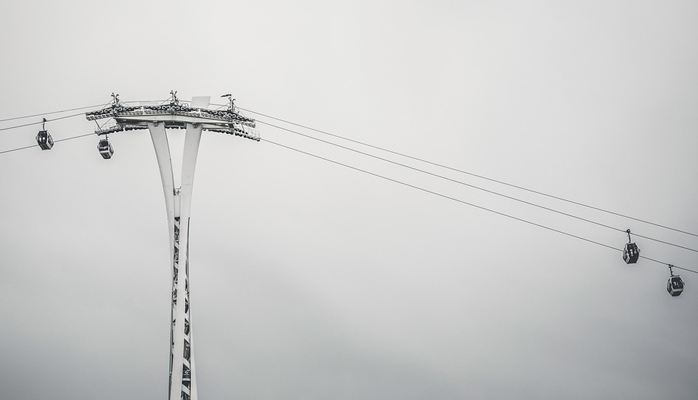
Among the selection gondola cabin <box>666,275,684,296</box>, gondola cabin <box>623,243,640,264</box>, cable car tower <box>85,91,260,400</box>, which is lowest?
gondola cabin <box>666,275,684,296</box>

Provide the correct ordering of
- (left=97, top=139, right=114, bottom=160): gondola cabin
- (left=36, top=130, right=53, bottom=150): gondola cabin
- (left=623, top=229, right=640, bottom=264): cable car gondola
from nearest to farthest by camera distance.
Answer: (left=36, top=130, right=53, bottom=150): gondola cabin, (left=97, top=139, right=114, bottom=160): gondola cabin, (left=623, top=229, right=640, bottom=264): cable car gondola

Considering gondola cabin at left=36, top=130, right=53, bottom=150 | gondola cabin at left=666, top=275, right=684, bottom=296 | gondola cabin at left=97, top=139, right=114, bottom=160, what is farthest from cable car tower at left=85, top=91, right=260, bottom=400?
gondola cabin at left=666, top=275, right=684, bottom=296

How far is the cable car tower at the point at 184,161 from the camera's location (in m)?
44.0

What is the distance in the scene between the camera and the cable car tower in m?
44.0

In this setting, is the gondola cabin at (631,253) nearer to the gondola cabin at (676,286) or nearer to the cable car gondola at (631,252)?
the cable car gondola at (631,252)

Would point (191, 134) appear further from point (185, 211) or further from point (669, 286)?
point (669, 286)

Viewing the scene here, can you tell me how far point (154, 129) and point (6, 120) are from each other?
86.1ft

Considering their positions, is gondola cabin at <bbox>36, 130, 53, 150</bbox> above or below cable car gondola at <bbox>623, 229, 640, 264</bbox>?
above

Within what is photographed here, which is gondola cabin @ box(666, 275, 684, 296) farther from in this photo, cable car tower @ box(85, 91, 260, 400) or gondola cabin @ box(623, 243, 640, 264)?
cable car tower @ box(85, 91, 260, 400)

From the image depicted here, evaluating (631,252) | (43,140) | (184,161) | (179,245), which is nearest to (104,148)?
(43,140)

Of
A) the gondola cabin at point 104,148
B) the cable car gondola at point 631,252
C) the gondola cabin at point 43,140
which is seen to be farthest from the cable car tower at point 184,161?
the cable car gondola at point 631,252

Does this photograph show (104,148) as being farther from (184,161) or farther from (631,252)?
(631,252)

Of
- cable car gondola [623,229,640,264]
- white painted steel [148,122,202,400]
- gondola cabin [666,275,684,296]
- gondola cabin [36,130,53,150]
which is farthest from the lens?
gondola cabin [666,275,684,296]

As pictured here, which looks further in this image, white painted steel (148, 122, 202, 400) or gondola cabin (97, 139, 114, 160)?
white painted steel (148, 122, 202, 400)
